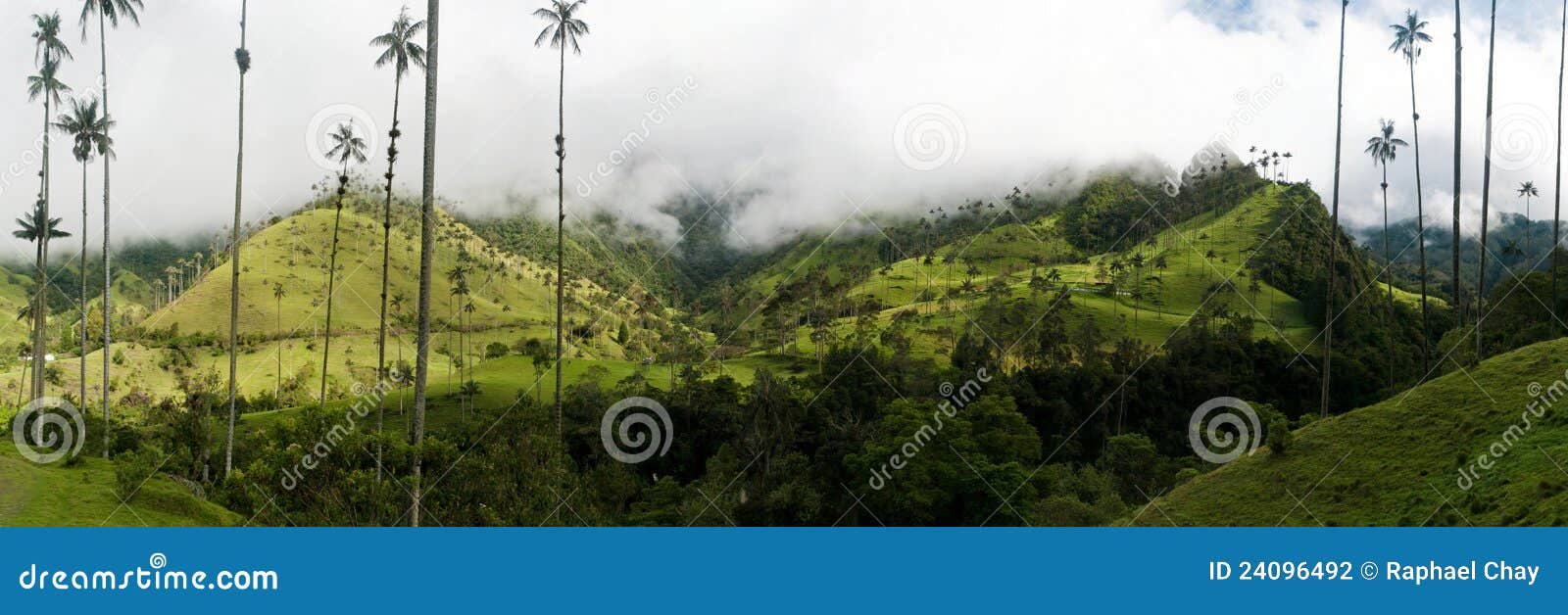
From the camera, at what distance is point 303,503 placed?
24203mm

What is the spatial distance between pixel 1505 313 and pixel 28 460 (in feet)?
264

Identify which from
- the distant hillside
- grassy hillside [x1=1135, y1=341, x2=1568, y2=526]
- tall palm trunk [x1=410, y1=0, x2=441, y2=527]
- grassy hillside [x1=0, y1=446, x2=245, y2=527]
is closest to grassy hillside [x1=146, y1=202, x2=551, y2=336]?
the distant hillside

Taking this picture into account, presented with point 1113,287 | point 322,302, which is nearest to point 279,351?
point 322,302

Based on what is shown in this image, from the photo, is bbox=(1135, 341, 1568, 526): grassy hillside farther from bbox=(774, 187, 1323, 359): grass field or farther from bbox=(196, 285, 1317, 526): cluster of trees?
bbox=(774, 187, 1323, 359): grass field

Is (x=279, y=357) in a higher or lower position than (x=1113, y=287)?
lower

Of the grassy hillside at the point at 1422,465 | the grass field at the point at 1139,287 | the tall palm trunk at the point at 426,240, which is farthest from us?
the grass field at the point at 1139,287

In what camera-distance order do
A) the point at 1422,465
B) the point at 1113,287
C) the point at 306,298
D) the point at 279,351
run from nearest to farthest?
the point at 1422,465, the point at 279,351, the point at 1113,287, the point at 306,298

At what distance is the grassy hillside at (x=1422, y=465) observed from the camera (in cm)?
2630

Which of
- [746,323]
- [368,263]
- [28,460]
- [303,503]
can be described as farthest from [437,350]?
[303,503]

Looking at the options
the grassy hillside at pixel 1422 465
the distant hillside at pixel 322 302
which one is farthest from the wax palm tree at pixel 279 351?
the grassy hillside at pixel 1422 465

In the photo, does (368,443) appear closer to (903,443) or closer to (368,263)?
(903,443)

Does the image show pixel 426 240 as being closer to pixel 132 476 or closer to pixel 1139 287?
pixel 132 476

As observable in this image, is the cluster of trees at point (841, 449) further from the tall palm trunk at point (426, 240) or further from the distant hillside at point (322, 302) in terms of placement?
the distant hillside at point (322, 302)

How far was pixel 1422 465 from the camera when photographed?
30.2 m
